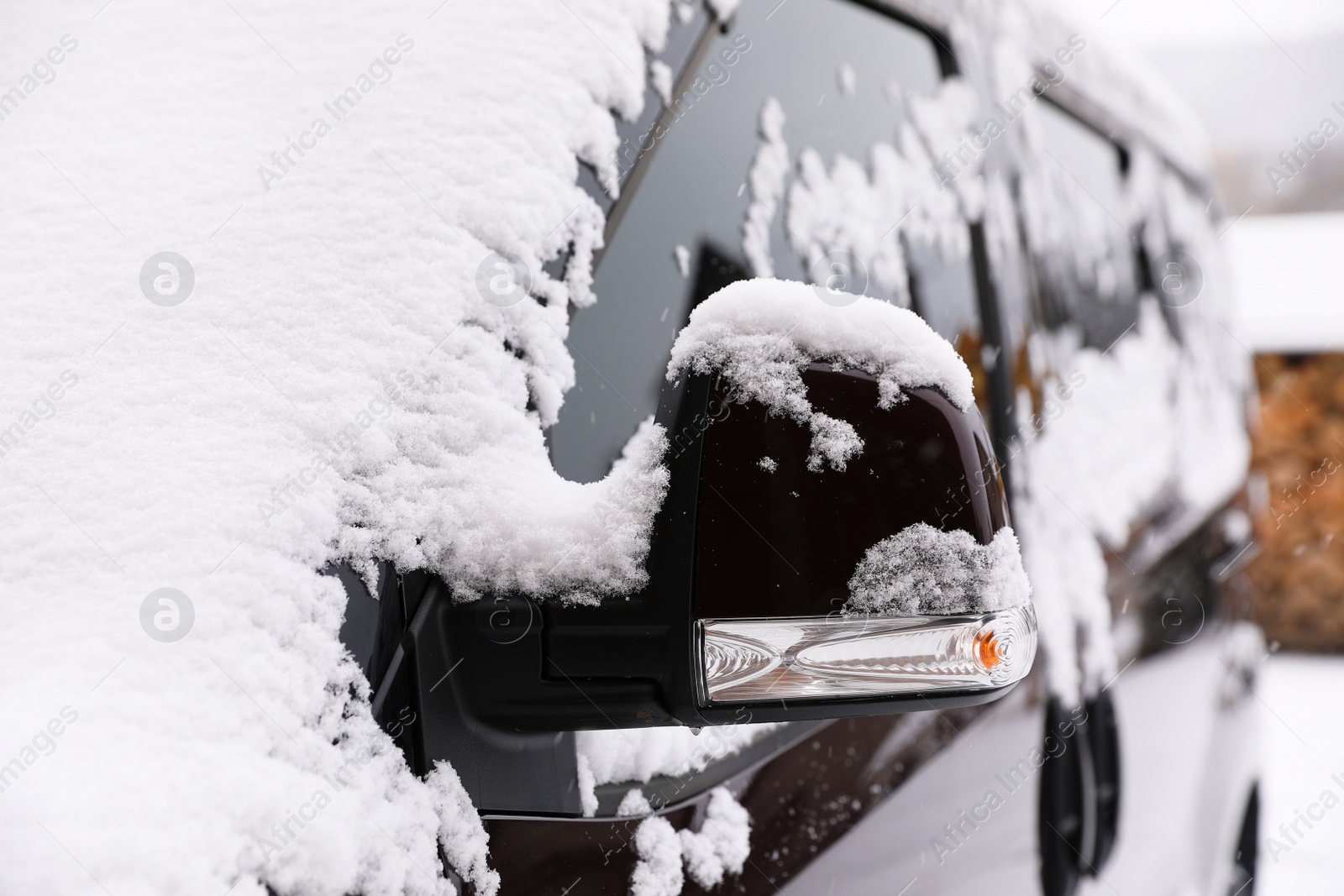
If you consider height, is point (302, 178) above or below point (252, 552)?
above

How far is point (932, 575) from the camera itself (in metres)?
0.73

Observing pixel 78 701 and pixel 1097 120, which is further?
pixel 1097 120

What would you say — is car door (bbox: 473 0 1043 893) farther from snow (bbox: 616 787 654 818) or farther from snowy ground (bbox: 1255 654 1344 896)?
snowy ground (bbox: 1255 654 1344 896)

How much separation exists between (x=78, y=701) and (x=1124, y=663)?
1.91m

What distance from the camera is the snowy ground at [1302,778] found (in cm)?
364

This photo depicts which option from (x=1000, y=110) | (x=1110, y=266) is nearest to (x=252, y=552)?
(x=1000, y=110)

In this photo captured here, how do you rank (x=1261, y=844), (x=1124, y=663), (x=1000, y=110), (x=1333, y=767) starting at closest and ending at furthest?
1. (x=1000, y=110)
2. (x=1124, y=663)
3. (x=1261, y=844)
4. (x=1333, y=767)

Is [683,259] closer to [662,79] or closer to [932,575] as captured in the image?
[662,79]

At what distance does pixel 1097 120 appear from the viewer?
240 centimetres

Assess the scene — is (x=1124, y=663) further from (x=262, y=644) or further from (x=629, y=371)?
(x=262, y=644)

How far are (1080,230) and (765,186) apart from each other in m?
1.28

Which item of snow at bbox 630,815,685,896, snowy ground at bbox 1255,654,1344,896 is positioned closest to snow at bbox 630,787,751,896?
snow at bbox 630,815,685,896

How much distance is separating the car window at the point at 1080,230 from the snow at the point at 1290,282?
16.2 ft

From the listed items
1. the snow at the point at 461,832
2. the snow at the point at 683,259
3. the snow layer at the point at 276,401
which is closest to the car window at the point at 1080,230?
the snow at the point at 683,259
